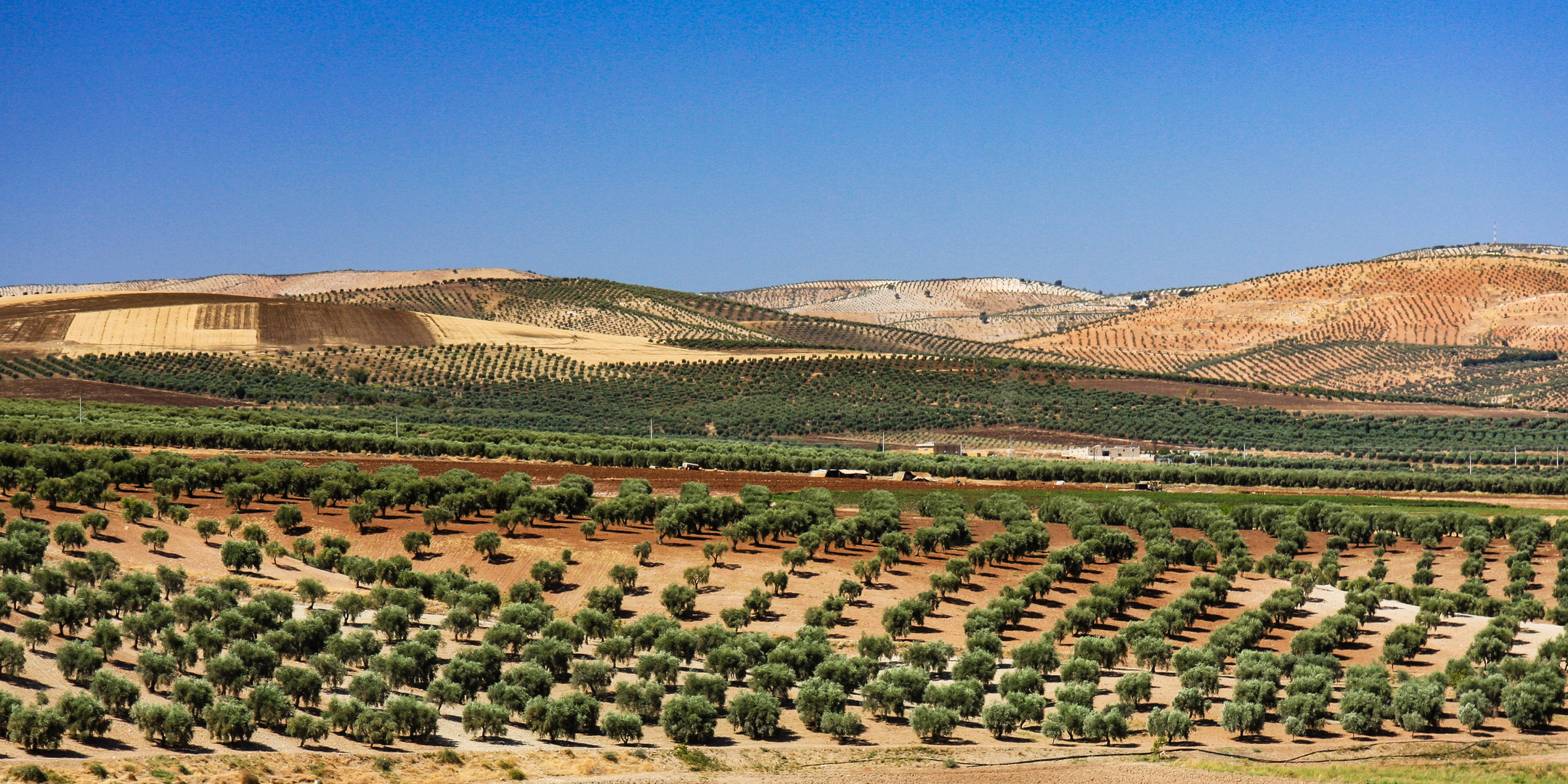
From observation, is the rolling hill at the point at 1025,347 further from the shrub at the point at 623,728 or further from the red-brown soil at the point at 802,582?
the shrub at the point at 623,728

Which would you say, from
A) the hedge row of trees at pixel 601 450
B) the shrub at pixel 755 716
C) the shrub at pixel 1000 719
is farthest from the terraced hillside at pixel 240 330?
the shrub at pixel 1000 719

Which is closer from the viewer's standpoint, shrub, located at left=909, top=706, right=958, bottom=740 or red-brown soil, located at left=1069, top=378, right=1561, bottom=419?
shrub, located at left=909, top=706, right=958, bottom=740

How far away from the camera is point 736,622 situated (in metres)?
39.1

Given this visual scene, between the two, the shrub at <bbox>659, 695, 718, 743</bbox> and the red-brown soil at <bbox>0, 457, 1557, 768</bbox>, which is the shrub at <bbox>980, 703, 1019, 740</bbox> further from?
the shrub at <bbox>659, 695, 718, 743</bbox>

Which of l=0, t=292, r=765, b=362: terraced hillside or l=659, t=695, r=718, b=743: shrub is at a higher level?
l=0, t=292, r=765, b=362: terraced hillside

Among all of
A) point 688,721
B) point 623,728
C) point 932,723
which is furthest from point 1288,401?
point 623,728

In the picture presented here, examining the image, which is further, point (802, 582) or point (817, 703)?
point (802, 582)

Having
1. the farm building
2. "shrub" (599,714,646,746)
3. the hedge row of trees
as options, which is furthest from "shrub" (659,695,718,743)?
the farm building

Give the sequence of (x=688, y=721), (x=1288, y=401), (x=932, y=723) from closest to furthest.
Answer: (x=688, y=721), (x=932, y=723), (x=1288, y=401)

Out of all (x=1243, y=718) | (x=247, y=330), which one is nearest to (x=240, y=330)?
(x=247, y=330)

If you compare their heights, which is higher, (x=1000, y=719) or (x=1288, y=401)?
(x=1288, y=401)

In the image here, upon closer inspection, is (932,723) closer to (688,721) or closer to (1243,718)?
(688,721)

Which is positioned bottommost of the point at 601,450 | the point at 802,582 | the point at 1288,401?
the point at 802,582

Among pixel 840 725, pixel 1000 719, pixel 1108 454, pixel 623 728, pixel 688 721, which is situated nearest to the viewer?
pixel 623 728
